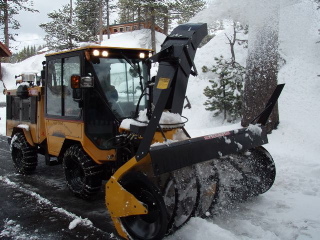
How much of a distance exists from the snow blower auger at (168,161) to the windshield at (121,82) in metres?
0.59

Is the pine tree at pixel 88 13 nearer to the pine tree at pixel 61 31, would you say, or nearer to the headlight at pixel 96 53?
the pine tree at pixel 61 31

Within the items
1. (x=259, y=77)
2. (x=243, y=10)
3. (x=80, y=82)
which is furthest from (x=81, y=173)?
(x=259, y=77)

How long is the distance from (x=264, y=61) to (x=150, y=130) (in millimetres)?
5736

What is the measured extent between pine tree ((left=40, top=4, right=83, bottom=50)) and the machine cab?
2196 centimetres

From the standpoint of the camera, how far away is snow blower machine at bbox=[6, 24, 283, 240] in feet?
9.99

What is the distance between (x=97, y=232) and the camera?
11.8ft

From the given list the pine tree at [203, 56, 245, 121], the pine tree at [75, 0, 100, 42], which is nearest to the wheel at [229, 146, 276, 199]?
the pine tree at [203, 56, 245, 121]

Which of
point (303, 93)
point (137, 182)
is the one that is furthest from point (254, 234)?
point (303, 93)

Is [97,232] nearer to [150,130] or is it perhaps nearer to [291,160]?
[150,130]

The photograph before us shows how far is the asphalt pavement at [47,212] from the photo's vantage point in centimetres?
360

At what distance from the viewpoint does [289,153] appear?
6.63m

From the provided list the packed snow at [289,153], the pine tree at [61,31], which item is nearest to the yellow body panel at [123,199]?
the packed snow at [289,153]

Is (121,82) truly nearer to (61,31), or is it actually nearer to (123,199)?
→ (123,199)

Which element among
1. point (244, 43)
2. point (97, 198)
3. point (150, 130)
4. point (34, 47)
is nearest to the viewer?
point (150, 130)
